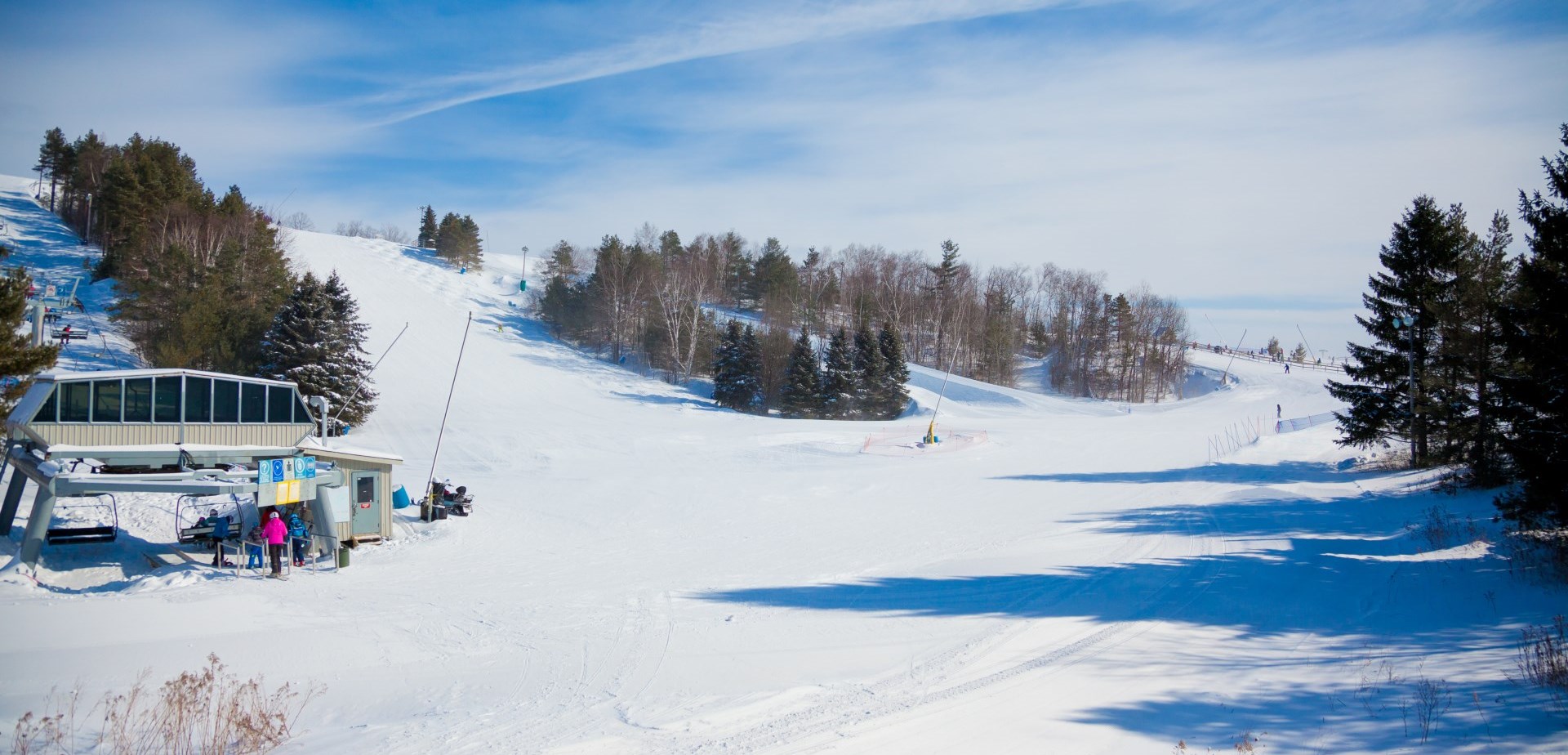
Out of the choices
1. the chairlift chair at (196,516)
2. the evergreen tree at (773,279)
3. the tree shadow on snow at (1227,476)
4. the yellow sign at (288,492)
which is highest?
the evergreen tree at (773,279)

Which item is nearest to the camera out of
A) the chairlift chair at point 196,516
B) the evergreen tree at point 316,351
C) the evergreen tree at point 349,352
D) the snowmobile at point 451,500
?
the chairlift chair at point 196,516

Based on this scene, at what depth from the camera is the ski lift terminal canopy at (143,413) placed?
16.8 meters

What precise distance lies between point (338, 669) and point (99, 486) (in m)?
8.92

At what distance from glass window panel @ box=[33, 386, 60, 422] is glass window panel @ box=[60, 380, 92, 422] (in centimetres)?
9

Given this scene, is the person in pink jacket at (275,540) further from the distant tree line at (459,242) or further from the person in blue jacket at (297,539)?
the distant tree line at (459,242)

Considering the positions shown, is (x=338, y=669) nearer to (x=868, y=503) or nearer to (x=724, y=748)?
(x=724, y=748)

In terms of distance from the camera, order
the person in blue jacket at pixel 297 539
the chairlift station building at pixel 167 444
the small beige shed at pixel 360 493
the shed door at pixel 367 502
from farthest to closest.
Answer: the shed door at pixel 367 502
the small beige shed at pixel 360 493
the person in blue jacket at pixel 297 539
the chairlift station building at pixel 167 444

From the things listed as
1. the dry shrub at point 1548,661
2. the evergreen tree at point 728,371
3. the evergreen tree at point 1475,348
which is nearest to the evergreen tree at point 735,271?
the evergreen tree at point 728,371

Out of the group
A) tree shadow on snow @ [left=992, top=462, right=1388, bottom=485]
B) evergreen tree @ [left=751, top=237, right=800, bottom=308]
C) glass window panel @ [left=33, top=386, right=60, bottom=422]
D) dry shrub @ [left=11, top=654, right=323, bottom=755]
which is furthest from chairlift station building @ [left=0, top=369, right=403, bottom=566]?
evergreen tree @ [left=751, top=237, right=800, bottom=308]

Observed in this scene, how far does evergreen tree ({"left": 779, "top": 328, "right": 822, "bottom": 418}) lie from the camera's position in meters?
58.4

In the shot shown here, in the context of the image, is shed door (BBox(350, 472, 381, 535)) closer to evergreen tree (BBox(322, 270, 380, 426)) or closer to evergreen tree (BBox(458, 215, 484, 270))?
evergreen tree (BBox(322, 270, 380, 426))

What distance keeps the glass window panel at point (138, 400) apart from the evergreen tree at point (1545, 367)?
2593 centimetres

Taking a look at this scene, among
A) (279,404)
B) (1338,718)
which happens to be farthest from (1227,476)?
(279,404)

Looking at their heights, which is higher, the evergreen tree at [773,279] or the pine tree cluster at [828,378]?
the evergreen tree at [773,279]
